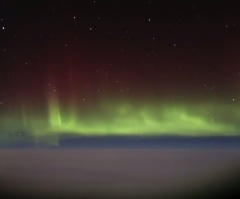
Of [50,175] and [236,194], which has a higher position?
[50,175]

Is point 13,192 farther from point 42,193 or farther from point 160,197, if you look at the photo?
point 160,197

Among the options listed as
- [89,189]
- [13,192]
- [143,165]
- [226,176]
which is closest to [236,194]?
[226,176]

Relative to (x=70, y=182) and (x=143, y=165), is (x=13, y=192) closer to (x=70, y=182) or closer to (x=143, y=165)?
(x=70, y=182)

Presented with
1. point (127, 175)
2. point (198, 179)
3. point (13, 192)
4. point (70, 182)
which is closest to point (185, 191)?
point (198, 179)

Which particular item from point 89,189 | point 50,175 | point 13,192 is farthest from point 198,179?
point 13,192

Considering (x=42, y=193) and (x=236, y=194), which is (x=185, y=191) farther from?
(x=42, y=193)

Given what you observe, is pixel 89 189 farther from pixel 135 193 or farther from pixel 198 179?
pixel 198 179
